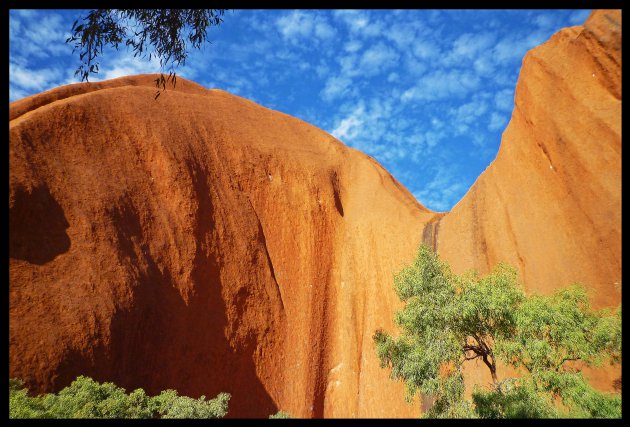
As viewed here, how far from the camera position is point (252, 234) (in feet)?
77.4

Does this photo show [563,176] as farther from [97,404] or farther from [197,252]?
[97,404]

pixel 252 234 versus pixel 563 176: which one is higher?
pixel 252 234

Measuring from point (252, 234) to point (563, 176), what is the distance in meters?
15.9

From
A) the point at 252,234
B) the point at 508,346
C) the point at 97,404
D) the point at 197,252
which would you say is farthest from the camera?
the point at 252,234

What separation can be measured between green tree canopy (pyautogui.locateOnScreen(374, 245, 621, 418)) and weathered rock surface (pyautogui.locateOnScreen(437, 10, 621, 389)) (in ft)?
10.6

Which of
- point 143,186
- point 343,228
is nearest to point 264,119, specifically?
point 343,228

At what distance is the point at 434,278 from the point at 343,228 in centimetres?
1540

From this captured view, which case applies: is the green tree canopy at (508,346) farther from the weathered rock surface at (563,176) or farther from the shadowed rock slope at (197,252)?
the shadowed rock slope at (197,252)

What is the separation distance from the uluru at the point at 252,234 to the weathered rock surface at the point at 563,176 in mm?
67

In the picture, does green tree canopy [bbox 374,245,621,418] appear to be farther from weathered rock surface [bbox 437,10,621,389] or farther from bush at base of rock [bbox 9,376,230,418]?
bush at base of rock [bbox 9,376,230,418]

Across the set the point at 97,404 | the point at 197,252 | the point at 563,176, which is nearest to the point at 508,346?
the point at 563,176

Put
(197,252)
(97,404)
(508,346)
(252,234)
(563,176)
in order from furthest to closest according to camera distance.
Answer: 1. (252,234)
2. (197,252)
3. (563,176)
4. (97,404)
5. (508,346)

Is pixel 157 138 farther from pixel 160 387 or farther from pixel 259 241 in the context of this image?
pixel 160 387

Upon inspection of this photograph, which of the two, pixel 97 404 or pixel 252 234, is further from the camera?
pixel 252 234
